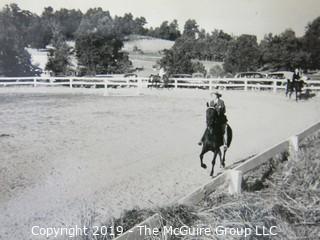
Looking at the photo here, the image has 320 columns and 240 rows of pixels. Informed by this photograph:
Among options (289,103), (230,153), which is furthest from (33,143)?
(289,103)

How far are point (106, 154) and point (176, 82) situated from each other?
2128 centimetres

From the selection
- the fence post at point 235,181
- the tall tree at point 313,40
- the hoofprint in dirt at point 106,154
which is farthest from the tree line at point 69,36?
the fence post at point 235,181

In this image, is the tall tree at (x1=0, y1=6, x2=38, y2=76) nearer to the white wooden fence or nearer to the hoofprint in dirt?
the white wooden fence

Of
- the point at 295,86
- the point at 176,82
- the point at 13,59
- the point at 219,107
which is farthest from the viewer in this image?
the point at 13,59

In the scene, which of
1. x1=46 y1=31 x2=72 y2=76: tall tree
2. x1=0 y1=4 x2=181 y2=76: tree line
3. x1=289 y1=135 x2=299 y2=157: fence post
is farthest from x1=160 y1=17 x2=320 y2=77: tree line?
x1=46 y1=31 x2=72 y2=76: tall tree

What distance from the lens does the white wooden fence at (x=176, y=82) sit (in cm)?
2753

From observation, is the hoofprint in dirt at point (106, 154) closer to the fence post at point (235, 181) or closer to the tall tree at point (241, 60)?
the fence post at point (235, 181)

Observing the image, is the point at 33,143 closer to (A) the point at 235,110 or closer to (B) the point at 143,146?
(B) the point at 143,146

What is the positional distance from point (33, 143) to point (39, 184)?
3.96 m

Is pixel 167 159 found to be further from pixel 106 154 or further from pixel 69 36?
pixel 69 36

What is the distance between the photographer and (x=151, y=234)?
166 inches

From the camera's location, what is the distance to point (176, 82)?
31.4m

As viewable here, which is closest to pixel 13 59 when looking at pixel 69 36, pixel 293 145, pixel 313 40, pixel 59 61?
pixel 59 61

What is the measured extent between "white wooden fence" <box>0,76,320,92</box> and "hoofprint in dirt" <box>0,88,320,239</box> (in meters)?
8.14
